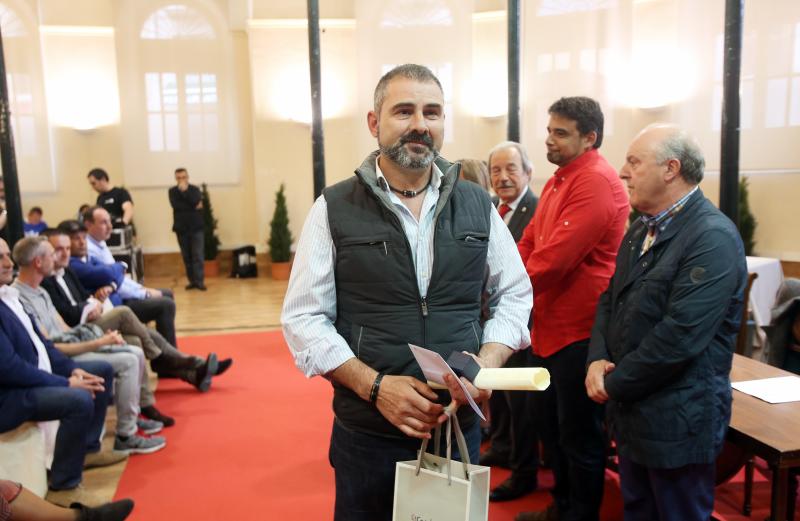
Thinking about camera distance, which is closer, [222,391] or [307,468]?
[307,468]

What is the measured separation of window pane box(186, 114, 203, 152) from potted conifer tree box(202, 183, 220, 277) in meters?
0.64

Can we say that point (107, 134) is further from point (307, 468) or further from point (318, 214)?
point (318, 214)

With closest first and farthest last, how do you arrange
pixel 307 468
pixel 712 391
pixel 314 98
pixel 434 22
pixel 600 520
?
pixel 712 391 → pixel 600 520 → pixel 307 468 → pixel 314 98 → pixel 434 22

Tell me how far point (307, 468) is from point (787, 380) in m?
2.17

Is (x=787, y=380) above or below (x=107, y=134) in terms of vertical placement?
below

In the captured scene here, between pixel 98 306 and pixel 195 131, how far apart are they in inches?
263

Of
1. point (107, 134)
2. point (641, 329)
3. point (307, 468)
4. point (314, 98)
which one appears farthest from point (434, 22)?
point (641, 329)

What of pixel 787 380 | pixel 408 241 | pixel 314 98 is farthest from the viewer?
pixel 314 98

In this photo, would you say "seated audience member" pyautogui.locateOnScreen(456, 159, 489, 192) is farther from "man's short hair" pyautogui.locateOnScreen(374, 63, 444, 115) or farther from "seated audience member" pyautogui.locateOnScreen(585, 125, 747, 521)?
"man's short hair" pyautogui.locateOnScreen(374, 63, 444, 115)

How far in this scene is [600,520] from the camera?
2.70m

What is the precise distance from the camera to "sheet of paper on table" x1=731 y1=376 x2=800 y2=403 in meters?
2.11


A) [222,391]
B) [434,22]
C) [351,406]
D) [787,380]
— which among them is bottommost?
[222,391]

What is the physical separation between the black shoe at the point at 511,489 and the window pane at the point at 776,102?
6178 mm

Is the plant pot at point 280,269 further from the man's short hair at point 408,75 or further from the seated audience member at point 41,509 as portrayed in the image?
the man's short hair at point 408,75
